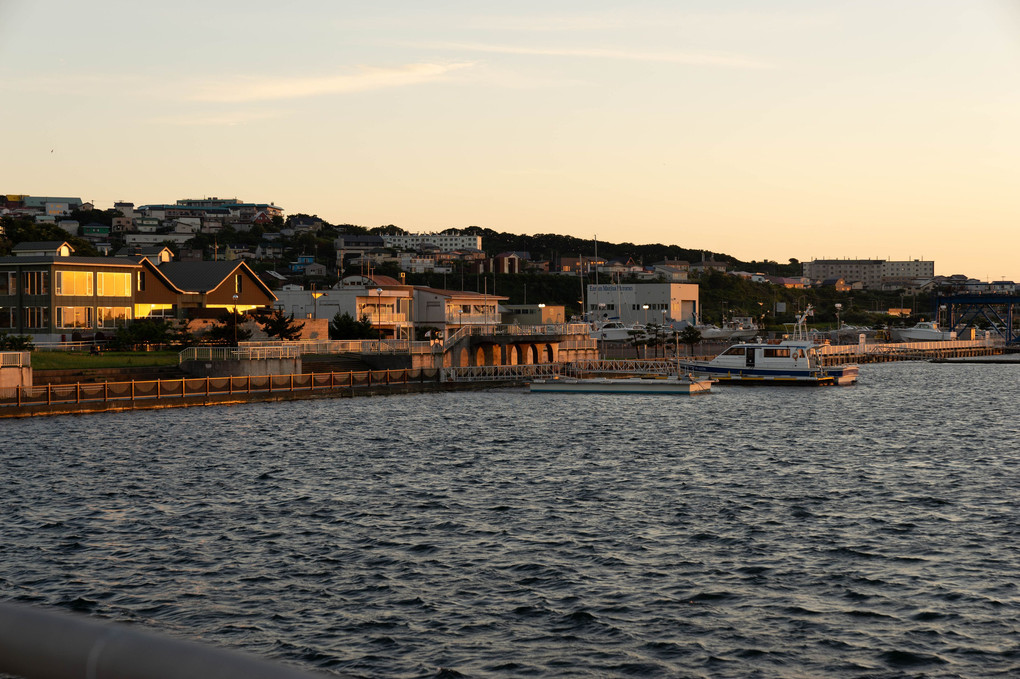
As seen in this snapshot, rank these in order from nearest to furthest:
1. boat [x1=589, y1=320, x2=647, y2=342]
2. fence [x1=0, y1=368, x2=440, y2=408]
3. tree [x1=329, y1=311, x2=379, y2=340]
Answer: fence [x1=0, y1=368, x2=440, y2=408], tree [x1=329, y1=311, x2=379, y2=340], boat [x1=589, y1=320, x2=647, y2=342]

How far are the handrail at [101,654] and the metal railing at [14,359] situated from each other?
207 feet

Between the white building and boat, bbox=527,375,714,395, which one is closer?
boat, bbox=527,375,714,395

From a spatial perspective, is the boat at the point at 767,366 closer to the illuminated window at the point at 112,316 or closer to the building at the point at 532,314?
the building at the point at 532,314

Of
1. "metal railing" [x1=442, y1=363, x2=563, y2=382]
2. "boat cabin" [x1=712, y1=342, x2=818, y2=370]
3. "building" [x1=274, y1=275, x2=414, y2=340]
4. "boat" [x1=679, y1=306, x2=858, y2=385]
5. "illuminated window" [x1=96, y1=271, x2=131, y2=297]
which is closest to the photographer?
"illuminated window" [x1=96, y1=271, x2=131, y2=297]

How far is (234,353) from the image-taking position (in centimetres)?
7400

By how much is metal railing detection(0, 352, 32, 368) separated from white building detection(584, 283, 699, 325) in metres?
124

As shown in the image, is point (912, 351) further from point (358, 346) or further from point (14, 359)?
point (14, 359)

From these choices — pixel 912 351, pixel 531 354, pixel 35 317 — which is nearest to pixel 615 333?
pixel 531 354

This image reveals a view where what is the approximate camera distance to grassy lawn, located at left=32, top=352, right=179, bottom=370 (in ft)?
225

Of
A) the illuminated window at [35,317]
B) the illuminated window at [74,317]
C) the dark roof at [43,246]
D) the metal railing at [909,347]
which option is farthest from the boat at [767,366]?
the dark roof at [43,246]

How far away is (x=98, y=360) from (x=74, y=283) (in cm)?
1433

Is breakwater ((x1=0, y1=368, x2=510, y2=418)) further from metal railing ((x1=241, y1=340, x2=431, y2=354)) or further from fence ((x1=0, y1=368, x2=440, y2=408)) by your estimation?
metal railing ((x1=241, y1=340, x2=431, y2=354))

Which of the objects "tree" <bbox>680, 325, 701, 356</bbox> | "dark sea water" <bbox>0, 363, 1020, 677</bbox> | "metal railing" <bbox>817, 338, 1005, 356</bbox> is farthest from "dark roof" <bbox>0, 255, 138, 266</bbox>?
"metal railing" <bbox>817, 338, 1005, 356</bbox>

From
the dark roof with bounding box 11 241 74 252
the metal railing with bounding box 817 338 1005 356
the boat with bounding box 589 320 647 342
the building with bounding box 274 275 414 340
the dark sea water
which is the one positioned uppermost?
the dark roof with bounding box 11 241 74 252
